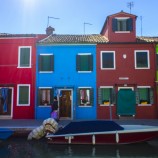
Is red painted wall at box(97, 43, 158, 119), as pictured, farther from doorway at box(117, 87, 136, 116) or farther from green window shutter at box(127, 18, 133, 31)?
green window shutter at box(127, 18, 133, 31)

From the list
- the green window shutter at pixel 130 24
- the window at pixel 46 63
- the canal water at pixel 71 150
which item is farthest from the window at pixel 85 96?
the canal water at pixel 71 150

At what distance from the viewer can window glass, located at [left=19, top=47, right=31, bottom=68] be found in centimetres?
2056

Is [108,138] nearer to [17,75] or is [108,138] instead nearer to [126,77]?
[126,77]

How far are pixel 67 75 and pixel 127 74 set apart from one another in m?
4.28

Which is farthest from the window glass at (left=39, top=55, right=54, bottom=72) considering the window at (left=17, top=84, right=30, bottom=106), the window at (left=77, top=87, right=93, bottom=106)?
the window at (left=77, top=87, right=93, bottom=106)

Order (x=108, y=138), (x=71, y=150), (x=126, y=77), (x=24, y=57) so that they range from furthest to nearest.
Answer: (x=24, y=57) < (x=126, y=77) < (x=108, y=138) < (x=71, y=150)

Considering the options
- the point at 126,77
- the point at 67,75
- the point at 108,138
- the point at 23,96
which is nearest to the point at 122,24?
the point at 126,77

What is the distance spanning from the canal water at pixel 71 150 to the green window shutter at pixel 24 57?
25.0 feet

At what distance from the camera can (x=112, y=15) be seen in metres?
21.0

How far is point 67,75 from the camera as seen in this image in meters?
20.2

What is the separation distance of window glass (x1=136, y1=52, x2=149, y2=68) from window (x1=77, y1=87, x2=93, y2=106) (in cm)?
392

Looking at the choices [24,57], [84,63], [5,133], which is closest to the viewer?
[5,133]

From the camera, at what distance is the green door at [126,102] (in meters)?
19.8

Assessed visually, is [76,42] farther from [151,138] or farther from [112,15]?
[151,138]
